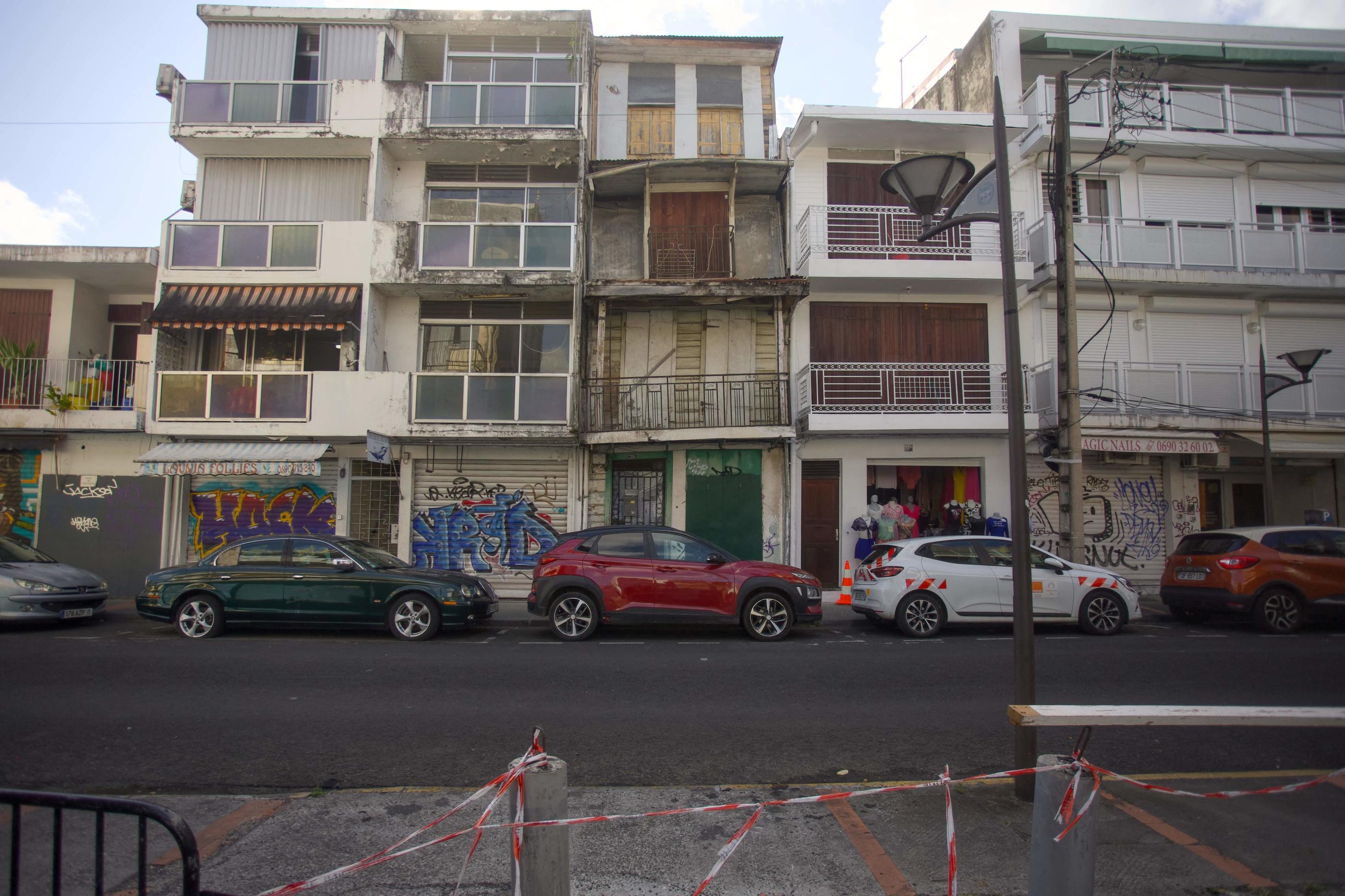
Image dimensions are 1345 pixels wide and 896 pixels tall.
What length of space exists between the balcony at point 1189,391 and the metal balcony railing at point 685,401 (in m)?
5.50

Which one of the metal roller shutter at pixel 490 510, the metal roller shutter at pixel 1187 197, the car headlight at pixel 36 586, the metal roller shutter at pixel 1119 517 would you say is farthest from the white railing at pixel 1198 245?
the car headlight at pixel 36 586

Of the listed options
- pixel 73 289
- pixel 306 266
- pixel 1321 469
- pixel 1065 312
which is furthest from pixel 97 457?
pixel 1321 469

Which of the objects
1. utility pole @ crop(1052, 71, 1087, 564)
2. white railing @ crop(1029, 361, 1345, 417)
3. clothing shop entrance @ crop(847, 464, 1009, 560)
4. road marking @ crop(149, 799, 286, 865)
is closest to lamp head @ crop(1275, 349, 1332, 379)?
white railing @ crop(1029, 361, 1345, 417)

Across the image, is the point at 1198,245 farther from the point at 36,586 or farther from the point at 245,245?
the point at 36,586

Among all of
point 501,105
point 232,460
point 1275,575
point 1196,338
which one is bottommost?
point 1275,575

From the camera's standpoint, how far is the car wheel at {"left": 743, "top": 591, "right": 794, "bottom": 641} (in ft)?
34.4

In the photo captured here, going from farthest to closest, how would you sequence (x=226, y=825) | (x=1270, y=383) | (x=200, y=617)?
1. (x=1270, y=383)
2. (x=200, y=617)
3. (x=226, y=825)

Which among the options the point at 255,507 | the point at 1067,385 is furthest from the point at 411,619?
the point at 1067,385

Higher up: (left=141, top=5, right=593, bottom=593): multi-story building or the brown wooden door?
(left=141, top=5, right=593, bottom=593): multi-story building

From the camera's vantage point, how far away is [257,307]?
15039 mm

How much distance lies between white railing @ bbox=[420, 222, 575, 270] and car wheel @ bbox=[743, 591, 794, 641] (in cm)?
834

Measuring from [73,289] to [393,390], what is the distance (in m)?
7.82

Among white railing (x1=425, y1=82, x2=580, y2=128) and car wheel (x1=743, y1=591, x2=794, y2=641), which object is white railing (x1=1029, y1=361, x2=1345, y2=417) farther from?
white railing (x1=425, y1=82, x2=580, y2=128)

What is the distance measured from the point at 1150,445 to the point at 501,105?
48.1 ft
